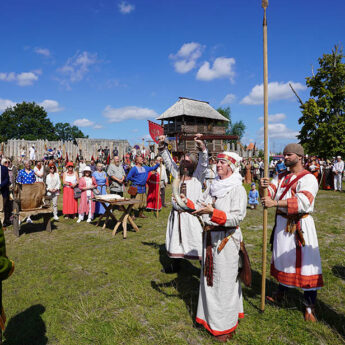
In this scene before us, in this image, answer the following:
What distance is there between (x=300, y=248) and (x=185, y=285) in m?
1.93

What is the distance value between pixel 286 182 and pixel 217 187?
41.7 inches

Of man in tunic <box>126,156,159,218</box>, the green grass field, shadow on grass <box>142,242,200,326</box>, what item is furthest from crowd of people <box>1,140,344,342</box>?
man in tunic <box>126,156,159,218</box>

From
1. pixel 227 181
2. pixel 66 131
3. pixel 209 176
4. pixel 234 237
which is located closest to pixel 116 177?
pixel 209 176

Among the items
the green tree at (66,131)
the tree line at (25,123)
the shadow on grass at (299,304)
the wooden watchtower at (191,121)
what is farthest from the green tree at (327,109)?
the green tree at (66,131)

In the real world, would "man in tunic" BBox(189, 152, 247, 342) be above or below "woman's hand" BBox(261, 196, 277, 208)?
below

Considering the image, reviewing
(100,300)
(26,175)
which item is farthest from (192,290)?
(26,175)

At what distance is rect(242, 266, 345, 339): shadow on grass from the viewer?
320 centimetres

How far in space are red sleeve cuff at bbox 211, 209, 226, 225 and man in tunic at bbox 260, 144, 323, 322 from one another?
66cm

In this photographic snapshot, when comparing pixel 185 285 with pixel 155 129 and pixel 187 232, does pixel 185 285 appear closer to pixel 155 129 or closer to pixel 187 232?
pixel 187 232

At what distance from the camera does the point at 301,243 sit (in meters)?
3.20

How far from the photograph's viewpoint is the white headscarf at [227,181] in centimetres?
298

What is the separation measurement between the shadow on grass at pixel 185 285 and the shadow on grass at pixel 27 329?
1631 mm

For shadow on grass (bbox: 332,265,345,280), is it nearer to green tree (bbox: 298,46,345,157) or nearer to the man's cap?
the man's cap

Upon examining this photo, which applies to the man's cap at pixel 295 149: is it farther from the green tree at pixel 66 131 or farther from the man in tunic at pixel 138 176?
the green tree at pixel 66 131
